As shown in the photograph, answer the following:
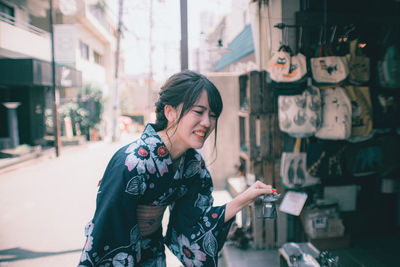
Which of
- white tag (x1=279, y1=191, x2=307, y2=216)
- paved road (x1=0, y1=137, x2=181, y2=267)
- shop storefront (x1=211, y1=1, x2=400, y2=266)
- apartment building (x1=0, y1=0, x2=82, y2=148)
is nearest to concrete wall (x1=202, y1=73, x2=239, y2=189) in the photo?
shop storefront (x1=211, y1=1, x2=400, y2=266)

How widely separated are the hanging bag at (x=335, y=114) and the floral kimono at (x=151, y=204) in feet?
6.06

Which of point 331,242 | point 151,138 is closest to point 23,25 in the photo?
point 151,138

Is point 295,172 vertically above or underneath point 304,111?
underneath

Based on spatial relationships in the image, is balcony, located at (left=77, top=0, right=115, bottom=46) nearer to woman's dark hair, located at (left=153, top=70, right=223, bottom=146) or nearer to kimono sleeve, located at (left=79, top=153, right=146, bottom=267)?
woman's dark hair, located at (left=153, top=70, right=223, bottom=146)

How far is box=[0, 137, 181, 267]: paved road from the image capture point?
8.79 feet

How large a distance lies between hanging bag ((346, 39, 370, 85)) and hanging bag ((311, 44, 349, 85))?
229 millimetres

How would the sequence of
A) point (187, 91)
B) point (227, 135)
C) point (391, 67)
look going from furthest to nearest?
point (227, 135)
point (391, 67)
point (187, 91)

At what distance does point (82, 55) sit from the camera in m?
3.41

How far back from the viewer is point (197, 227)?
1973 millimetres

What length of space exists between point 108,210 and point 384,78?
11.7 ft

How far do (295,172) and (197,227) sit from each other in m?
1.90

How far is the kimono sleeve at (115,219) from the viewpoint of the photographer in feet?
5.27

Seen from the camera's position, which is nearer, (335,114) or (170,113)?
(170,113)

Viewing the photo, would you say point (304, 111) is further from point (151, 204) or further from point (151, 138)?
point (151, 204)
